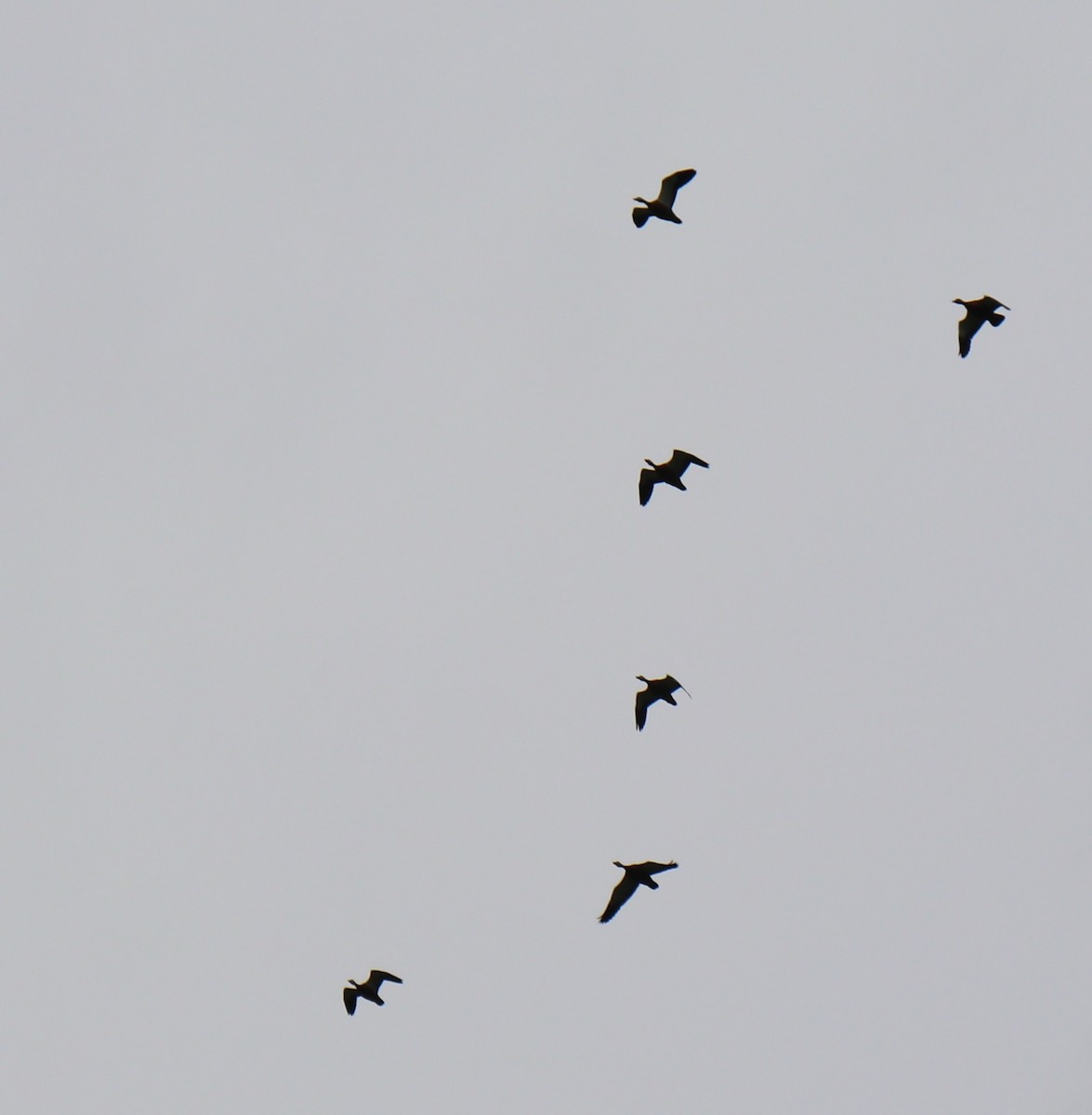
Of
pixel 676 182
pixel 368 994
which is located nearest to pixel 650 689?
pixel 368 994

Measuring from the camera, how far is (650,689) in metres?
29.6

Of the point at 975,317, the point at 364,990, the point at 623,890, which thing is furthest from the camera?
the point at 364,990

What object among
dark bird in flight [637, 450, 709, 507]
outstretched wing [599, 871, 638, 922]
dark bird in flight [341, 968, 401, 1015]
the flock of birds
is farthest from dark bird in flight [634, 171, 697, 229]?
dark bird in flight [341, 968, 401, 1015]

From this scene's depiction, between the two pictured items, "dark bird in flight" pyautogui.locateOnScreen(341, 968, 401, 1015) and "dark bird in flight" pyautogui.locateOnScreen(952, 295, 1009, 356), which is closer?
"dark bird in flight" pyautogui.locateOnScreen(952, 295, 1009, 356)

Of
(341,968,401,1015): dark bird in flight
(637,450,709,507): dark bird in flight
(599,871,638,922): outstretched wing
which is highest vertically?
(637,450,709,507): dark bird in flight

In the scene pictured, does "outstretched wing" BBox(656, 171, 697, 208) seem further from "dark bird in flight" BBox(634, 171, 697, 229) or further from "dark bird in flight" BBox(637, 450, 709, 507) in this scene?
A: "dark bird in flight" BBox(637, 450, 709, 507)

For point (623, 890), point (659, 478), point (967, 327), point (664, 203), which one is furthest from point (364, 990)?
point (967, 327)

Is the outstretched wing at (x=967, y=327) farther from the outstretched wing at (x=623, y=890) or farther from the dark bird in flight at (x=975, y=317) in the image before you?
the outstretched wing at (x=623, y=890)

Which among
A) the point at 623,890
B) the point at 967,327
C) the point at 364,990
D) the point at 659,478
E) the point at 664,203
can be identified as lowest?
the point at 364,990

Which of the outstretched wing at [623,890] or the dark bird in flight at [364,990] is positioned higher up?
the outstretched wing at [623,890]

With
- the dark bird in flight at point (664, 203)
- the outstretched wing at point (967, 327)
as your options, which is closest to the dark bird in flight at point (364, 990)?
the dark bird in flight at point (664, 203)

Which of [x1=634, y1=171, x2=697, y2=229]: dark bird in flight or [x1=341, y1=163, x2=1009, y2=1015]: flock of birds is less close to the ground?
[x1=634, y1=171, x2=697, y2=229]: dark bird in flight

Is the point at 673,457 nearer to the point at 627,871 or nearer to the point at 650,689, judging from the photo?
the point at 650,689

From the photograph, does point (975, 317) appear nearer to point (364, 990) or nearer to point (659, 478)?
point (659, 478)
